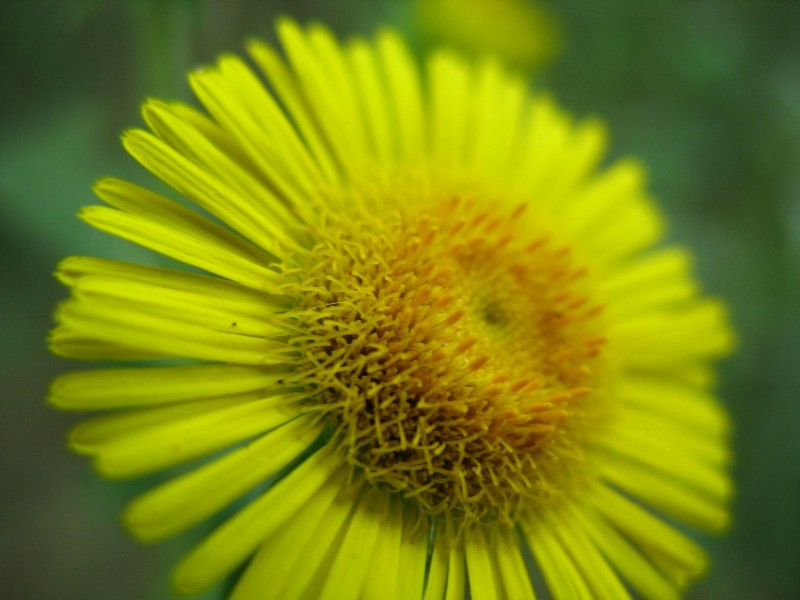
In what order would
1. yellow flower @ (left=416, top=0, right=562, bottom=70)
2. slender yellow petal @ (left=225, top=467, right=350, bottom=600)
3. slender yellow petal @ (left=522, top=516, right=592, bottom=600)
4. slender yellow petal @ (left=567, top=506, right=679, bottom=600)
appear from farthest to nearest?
yellow flower @ (left=416, top=0, right=562, bottom=70)
slender yellow petal @ (left=567, top=506, right=679, bottom=600)
slender yellow petal @ (left=522, top=516, right=592, bottom=600)
slender yellow petal @ (left=225, top=467, right=350, bottom=600)

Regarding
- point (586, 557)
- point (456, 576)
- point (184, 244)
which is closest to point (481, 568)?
point (456, 576)

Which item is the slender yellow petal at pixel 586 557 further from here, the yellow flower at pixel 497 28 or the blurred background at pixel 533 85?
the yellow flower at pixel 497 28

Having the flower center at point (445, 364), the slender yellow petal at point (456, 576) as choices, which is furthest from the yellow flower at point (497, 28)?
the slender yellow petal at point (456, 576)

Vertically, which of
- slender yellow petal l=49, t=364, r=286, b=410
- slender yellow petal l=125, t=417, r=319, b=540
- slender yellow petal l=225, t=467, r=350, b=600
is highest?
slender yellow petal l=49, t=364, r=286, b=410

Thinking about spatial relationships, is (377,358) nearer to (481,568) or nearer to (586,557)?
(481,568)

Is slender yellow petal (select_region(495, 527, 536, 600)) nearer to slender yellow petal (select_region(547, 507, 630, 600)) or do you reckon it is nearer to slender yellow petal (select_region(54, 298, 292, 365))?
slender yellow petal (select_region(547, 507, 630, 600))

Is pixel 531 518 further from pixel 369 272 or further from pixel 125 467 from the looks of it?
pixel 125 467

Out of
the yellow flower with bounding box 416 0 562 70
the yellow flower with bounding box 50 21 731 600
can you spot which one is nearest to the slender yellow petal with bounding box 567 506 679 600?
the yellow flower with bounding box 50 21 731 600
